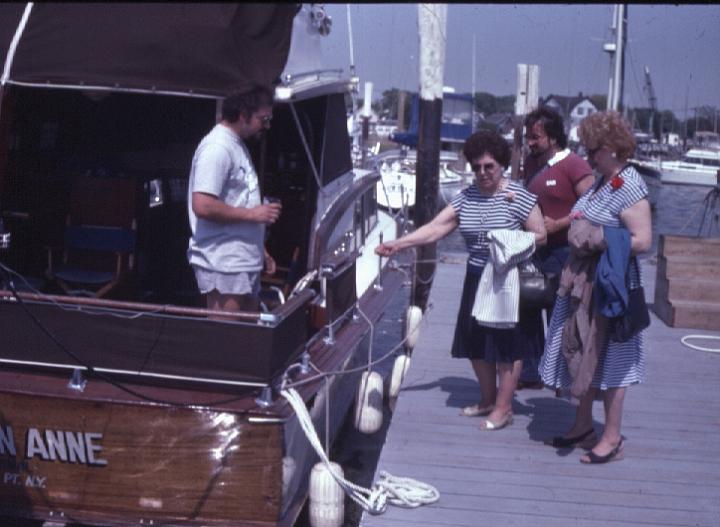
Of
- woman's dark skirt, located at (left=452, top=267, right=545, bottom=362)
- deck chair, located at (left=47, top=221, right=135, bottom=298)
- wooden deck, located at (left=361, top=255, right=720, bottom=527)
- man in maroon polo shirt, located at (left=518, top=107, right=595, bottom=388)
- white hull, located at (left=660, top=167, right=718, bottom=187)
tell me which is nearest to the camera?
wooden deck, located at (left=361, top=255, right=720, bottom=527)

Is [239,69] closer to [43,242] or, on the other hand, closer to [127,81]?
[127,81]

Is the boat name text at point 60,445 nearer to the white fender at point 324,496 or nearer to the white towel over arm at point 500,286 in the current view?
the white fender at point 324,496

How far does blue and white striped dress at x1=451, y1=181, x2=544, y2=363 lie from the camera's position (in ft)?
16.4

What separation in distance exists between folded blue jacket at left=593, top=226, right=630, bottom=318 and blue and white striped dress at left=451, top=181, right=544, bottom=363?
2.33 ft

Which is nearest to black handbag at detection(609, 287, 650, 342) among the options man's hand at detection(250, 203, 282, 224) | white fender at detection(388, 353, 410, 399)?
man's hand at detection(250, 203, 282, 224)

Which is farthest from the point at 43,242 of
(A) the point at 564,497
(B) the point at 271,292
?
(A) the point at 564,497

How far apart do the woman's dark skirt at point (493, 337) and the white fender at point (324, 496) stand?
1043 millimetres

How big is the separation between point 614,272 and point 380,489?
1.47 m

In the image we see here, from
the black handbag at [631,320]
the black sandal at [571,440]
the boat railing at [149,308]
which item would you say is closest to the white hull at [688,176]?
the black sandal at [571,440]

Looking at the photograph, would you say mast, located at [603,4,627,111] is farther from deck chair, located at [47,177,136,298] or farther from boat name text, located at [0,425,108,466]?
boat name text, located at [0,425,108,466]

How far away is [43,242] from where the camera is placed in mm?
6355

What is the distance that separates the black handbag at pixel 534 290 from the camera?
506 centimetres

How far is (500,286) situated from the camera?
197 inches

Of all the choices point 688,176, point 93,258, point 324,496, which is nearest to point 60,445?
point 324,496
